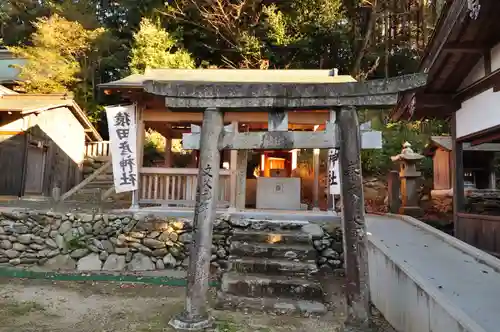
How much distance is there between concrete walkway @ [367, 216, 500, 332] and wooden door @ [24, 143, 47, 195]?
14892mm

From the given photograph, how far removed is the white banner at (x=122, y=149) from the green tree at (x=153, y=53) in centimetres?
1010

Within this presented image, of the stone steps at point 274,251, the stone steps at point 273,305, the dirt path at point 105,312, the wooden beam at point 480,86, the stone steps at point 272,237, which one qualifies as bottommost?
the dirt path at point 105,312

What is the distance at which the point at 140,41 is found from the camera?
65.8ft

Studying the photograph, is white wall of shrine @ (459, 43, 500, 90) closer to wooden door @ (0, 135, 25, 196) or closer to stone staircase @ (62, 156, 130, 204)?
stone staircase @ (62, 156, 130, 204)

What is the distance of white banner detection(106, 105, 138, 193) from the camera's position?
10086 millimetres

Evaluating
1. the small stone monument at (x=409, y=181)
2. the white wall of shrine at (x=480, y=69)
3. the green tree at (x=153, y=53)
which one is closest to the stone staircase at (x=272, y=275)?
the white wall of shrine at (x=480, y=69)

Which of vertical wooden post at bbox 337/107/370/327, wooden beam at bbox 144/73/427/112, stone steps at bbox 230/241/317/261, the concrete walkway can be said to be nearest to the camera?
the concrete walkway

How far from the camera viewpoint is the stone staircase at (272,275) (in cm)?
621

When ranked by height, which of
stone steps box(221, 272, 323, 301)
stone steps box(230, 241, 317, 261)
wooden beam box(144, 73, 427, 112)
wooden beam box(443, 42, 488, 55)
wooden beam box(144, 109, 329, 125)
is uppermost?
wooden beam box(443, 42, 488, 55)

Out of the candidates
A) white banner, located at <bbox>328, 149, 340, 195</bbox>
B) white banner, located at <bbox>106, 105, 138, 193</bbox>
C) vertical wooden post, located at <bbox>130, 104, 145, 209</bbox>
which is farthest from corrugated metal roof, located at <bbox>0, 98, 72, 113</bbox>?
white banner, located at <bbox>328, 149, 340, 195</bbox>

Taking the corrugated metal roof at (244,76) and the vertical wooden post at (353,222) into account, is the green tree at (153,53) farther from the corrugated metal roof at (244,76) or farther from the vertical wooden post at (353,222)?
the vertical wooden post at (353,222)

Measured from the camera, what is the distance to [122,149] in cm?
1013

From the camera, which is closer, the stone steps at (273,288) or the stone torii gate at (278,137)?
the stone torii gate at (278,137)

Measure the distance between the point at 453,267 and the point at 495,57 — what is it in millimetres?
4114
